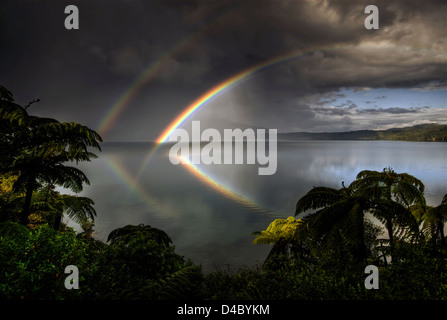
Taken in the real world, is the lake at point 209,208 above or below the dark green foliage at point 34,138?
below

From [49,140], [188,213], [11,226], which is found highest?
[49,140]

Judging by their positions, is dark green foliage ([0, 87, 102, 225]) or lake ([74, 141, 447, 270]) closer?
dark green foliage ([0, 87, 102, 225])

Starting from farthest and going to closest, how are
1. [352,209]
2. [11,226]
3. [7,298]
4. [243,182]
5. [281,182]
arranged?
[243,182] < [281,182] < [352,209] < [11,226] < [7,298]

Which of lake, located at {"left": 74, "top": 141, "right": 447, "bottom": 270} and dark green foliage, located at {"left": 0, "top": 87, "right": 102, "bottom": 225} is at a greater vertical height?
dark green foliage, located at {"left": 0, "top": 87, "right": 102, "bottom": 225}

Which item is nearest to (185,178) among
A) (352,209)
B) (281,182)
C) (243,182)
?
(243,182)

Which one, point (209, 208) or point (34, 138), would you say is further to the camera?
point (209, 208)

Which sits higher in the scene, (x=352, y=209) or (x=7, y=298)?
(x=352, y=209)

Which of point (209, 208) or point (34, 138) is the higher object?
point (34, 138)

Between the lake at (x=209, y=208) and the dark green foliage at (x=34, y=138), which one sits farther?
the lake at (x=209, y=208)
